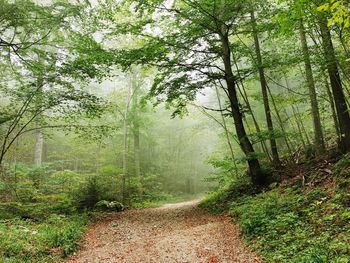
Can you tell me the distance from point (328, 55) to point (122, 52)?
620 centimetres

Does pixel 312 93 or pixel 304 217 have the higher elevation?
pixel 312 93

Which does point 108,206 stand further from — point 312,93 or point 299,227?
point 312,93

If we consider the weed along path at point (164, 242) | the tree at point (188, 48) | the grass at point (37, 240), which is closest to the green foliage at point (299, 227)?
the weed along path at point (164, 242)

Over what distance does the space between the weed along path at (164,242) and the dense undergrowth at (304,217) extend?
0.48 metres

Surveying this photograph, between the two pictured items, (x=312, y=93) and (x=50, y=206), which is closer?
(x=312, y=93)

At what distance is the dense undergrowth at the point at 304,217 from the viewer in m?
4.79

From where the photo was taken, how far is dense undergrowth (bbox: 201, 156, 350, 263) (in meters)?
4.79

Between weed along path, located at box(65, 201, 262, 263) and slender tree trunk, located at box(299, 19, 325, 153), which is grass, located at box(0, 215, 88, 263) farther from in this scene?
slender tree trunk, located at box(299, 19, 325, 153)

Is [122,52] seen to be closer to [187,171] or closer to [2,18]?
[2,18]

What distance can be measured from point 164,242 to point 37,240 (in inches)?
125

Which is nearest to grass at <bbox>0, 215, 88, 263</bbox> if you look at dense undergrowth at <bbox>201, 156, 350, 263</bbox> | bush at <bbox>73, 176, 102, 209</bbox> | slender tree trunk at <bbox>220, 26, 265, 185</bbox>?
bush at <bbox>73, 176, 102, 209</bbox>

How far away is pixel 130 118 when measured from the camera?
56.7 feet

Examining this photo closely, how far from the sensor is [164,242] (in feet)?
24.6

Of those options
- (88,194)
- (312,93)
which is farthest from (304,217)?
(88,194)
